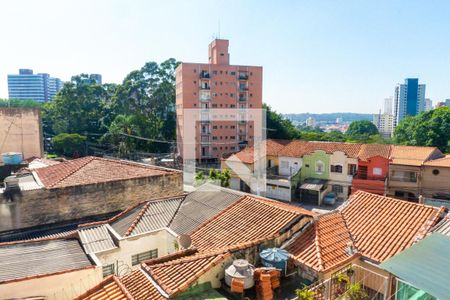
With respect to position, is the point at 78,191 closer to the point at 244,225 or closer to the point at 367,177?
the point at 244,225

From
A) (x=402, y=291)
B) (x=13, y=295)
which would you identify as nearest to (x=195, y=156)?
(x=13, y=295)

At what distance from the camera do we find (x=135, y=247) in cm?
1086

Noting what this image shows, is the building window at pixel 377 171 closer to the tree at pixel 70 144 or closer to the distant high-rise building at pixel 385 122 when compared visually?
the tree at pixel 70 144

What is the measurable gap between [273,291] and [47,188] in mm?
10249

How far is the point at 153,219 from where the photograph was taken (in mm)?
12203

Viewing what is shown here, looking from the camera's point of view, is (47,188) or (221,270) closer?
(221,270)

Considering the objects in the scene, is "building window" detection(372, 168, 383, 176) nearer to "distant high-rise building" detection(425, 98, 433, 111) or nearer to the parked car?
the parked car

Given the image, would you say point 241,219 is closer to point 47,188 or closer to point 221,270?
point 221,270

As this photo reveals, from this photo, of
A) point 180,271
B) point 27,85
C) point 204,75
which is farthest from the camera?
point 27,85

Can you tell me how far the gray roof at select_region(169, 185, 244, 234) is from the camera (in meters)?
11.4

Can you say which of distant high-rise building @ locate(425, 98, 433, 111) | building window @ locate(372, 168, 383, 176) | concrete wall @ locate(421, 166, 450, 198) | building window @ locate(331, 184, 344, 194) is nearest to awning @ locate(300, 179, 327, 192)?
building window @ locate(331, 184, 344, 194)

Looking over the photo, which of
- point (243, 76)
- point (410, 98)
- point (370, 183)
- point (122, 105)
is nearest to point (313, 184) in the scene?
point (370, 183)

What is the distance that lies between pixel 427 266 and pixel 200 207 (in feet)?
27.9

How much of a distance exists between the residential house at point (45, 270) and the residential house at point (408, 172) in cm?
2678
